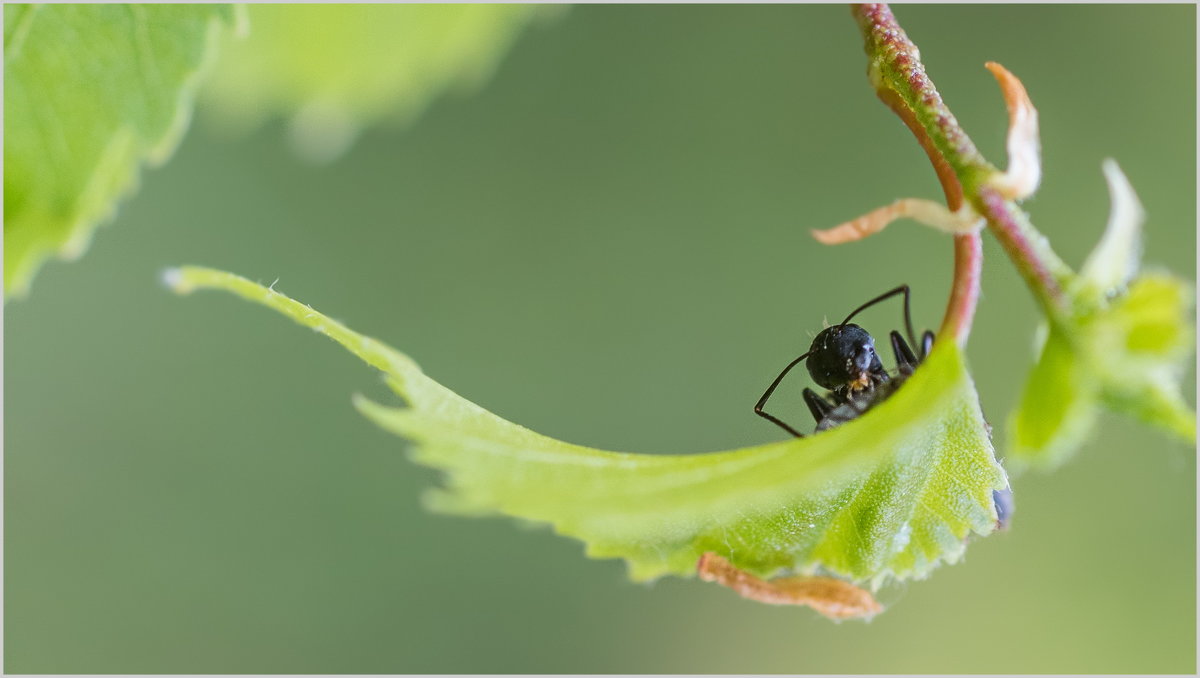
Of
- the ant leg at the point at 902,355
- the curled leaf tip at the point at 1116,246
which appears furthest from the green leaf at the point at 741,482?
the ant leg at the point at 902,355

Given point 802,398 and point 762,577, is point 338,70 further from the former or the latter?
point 762,577

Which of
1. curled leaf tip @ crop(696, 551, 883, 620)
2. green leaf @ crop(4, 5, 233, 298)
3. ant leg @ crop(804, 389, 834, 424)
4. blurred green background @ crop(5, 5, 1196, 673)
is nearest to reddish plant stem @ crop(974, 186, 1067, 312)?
curled leaf tip @ crop(696, 551, 883, 620)

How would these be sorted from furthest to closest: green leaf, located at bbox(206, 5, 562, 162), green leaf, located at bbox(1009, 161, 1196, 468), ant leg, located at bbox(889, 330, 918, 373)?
green leaf, located at bbox(206, 5, 562, 162) → ant leg, located at bbox(889, 330, 918, 373) → green leaf, located at bbox(1009, 161, 1196, 468)

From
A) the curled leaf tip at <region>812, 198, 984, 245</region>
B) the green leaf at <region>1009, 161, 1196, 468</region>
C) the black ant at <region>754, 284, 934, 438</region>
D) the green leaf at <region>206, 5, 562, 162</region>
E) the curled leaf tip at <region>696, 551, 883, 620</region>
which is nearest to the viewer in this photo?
the green leaf at <region>1009, 161, 1196, 468</region>

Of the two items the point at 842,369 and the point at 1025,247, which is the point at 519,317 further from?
the point at 1025,247

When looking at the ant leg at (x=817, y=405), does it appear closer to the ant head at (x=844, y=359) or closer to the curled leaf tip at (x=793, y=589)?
the ant head at (x=844, y=359)

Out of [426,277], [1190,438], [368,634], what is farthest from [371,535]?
[1190,438]

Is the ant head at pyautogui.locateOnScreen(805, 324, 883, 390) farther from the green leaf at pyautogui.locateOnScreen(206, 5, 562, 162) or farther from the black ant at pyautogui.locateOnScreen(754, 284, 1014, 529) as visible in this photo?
the green leaf at pyautogui.locateOnScreen(206, 5, 562, 162)
